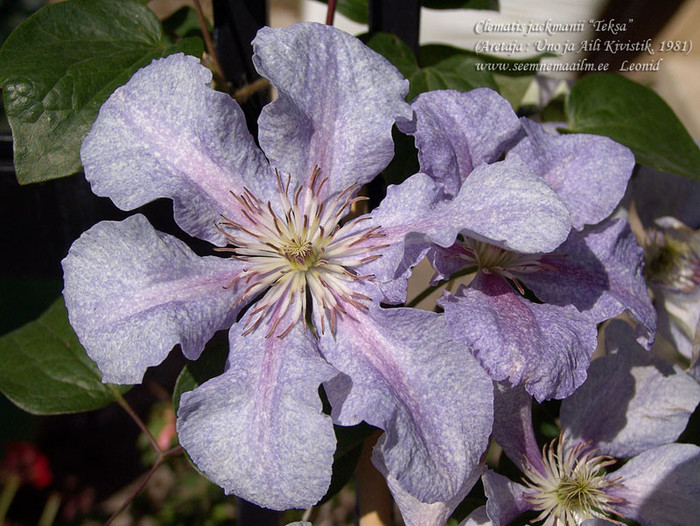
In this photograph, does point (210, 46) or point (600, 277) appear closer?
point (600, 277)

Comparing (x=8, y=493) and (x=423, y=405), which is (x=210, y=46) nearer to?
(x=423, y=405)

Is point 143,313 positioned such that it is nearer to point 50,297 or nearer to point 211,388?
point 211,388

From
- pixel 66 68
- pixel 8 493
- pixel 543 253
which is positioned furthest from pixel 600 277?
pixel 8 493

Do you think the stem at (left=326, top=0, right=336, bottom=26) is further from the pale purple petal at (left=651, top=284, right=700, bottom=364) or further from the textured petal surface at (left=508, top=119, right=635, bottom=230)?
the pale purple petal at (left=651, top=284, right=700, bottom=364)

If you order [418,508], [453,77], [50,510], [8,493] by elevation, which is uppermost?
[453,77]

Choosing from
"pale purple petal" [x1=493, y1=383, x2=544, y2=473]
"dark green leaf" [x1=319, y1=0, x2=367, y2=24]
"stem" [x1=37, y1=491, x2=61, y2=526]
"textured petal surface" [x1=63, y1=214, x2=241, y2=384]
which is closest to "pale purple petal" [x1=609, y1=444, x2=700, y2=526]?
"pale purple petal" [x1=493, y1=383, x2=544, y2=473]

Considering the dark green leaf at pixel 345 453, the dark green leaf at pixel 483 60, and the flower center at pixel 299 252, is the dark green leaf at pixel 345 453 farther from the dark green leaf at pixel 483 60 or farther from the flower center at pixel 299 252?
the dark green leaf at pixel 483 60
